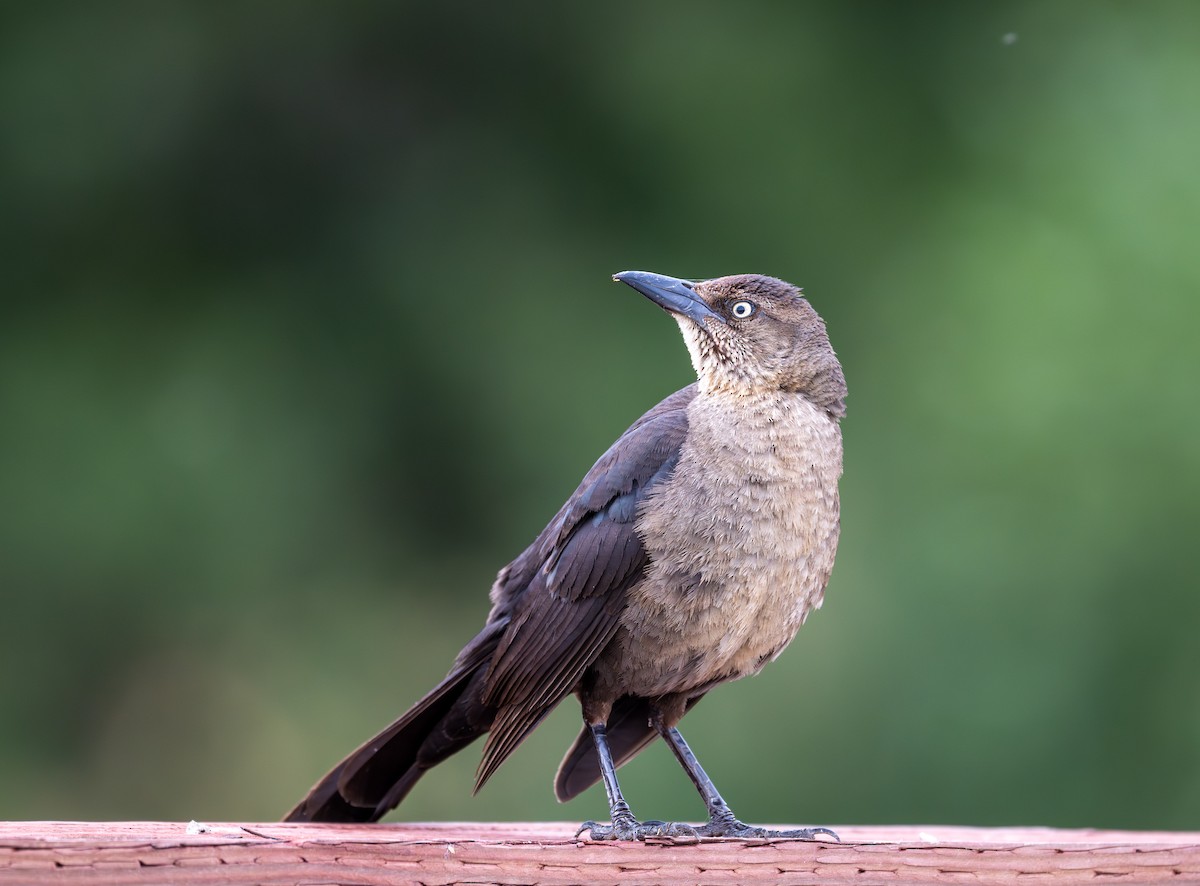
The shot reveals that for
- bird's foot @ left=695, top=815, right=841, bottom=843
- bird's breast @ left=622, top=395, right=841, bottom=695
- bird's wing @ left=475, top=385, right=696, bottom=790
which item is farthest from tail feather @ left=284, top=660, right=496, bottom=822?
bird's foot @ left=695, top=815, right=841, bottom=843

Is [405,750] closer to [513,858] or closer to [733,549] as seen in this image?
[513,858]

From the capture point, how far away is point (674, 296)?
362 centimetres

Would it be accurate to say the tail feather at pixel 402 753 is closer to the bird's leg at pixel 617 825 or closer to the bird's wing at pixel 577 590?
the bird's wing at pixel 577 590

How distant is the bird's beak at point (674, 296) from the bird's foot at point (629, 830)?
127 cm

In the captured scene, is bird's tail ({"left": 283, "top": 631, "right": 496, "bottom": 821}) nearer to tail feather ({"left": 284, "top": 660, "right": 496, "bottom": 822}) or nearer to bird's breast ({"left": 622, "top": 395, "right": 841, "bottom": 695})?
tail feather ({"left": 284, "top": 660, "right": 496, "bottom": 822})

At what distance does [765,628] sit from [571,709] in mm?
3034

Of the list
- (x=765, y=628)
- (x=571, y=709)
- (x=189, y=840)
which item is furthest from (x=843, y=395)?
(x=571, y=709)

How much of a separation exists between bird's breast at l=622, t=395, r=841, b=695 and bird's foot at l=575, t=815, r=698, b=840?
34 cm

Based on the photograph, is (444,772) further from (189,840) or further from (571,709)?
(189,840)

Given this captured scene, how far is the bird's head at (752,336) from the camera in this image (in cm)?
344

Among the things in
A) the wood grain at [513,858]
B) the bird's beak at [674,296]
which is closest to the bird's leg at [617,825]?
the wood grain at [513,858]

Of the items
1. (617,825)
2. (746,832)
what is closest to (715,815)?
(746,832)

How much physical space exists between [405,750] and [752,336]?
1365mm

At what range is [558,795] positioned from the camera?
11.8 feet
